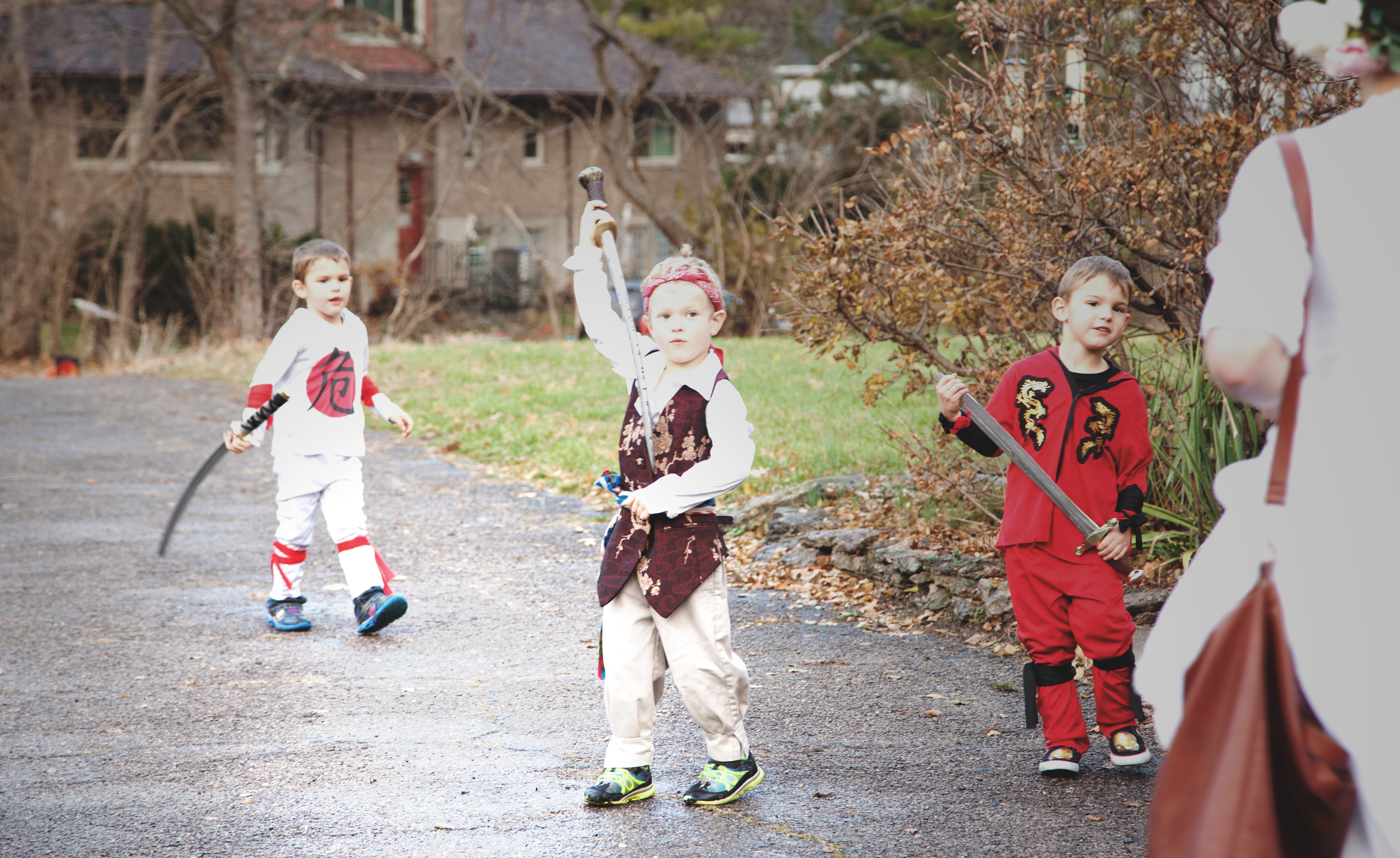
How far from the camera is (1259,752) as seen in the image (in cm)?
195

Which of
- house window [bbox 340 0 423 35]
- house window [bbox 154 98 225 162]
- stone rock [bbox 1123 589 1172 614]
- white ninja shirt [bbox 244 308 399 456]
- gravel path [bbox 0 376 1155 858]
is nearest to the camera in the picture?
gravel path [bbox 0 376 1155 858]

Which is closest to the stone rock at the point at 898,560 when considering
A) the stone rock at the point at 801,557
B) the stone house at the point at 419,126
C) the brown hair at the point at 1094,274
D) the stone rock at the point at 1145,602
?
the stone rock at the point at 801,557

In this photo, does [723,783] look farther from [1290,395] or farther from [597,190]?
[1290,395]

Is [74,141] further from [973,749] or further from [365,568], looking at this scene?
[973,749]

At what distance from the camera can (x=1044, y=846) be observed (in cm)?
347

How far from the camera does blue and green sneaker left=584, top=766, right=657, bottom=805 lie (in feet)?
12.4

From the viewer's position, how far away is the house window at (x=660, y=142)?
103 feet

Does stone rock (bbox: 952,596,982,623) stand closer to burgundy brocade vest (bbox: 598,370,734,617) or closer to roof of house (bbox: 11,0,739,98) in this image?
burgundy brocade vest (bbox: 598,370,734,617)

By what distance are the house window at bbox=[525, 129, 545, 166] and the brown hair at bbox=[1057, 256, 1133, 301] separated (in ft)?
90.3

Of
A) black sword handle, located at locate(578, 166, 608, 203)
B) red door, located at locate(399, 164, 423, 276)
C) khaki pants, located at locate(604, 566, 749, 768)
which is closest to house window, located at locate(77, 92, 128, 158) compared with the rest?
red door, located at locate(399, 164, 423, 276)

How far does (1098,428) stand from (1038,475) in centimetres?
33

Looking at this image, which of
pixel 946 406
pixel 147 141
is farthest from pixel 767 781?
pixel 147 141

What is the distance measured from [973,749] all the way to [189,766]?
2.55 m

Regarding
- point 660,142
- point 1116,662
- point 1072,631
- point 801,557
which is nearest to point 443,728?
point 1072,631
